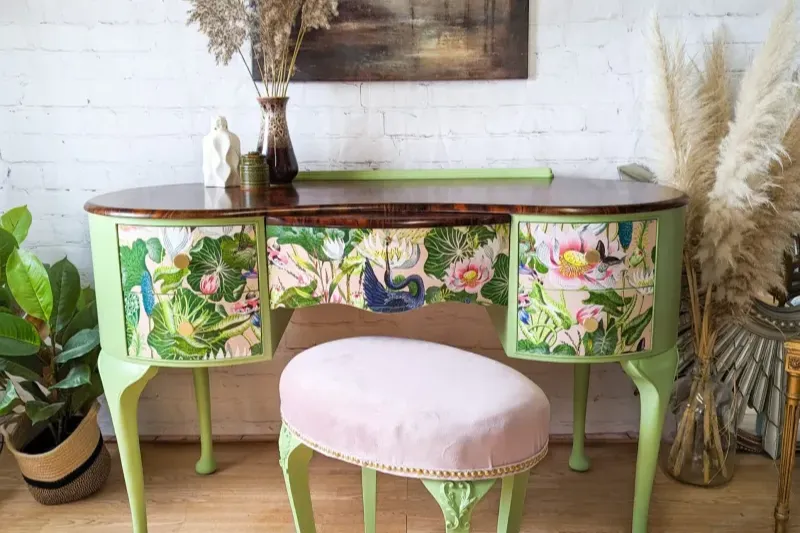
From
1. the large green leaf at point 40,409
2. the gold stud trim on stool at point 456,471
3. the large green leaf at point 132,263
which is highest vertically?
the large green leaf at point 132,263

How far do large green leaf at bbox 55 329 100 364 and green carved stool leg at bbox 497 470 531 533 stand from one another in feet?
3.58

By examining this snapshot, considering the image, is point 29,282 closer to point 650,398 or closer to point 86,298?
point 86,298

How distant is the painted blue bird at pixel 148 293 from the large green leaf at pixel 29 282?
0.40 metres

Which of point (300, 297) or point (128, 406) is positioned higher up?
point (300, 297)

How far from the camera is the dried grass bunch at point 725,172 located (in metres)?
1.55

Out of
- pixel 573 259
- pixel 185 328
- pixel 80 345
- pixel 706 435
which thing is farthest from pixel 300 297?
pixel 706 435

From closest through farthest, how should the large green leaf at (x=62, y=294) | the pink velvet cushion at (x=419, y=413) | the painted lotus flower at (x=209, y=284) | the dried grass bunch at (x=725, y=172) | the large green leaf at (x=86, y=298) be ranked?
the pink velvet cushion at (x=419, y=413) → the painted lotus flower at (x=209, y=284) → the dried grass bunch at (x=725, y=172) → the large green leaf at (x=62, y=294) → the large green leaf at (x=86, y=298)

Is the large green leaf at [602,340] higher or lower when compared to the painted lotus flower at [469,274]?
lower

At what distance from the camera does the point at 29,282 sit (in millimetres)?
1695

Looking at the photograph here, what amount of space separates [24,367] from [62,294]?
203mm

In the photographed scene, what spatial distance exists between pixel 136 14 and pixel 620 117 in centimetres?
138

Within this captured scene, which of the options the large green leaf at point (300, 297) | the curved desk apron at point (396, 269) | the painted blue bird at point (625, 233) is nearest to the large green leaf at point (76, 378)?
the curved desk apron at point (396, 269)

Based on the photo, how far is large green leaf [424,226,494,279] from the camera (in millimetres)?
1426

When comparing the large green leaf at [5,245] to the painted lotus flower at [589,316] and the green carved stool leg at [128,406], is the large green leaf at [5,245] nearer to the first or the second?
the green carved stool leg at [128,406]
